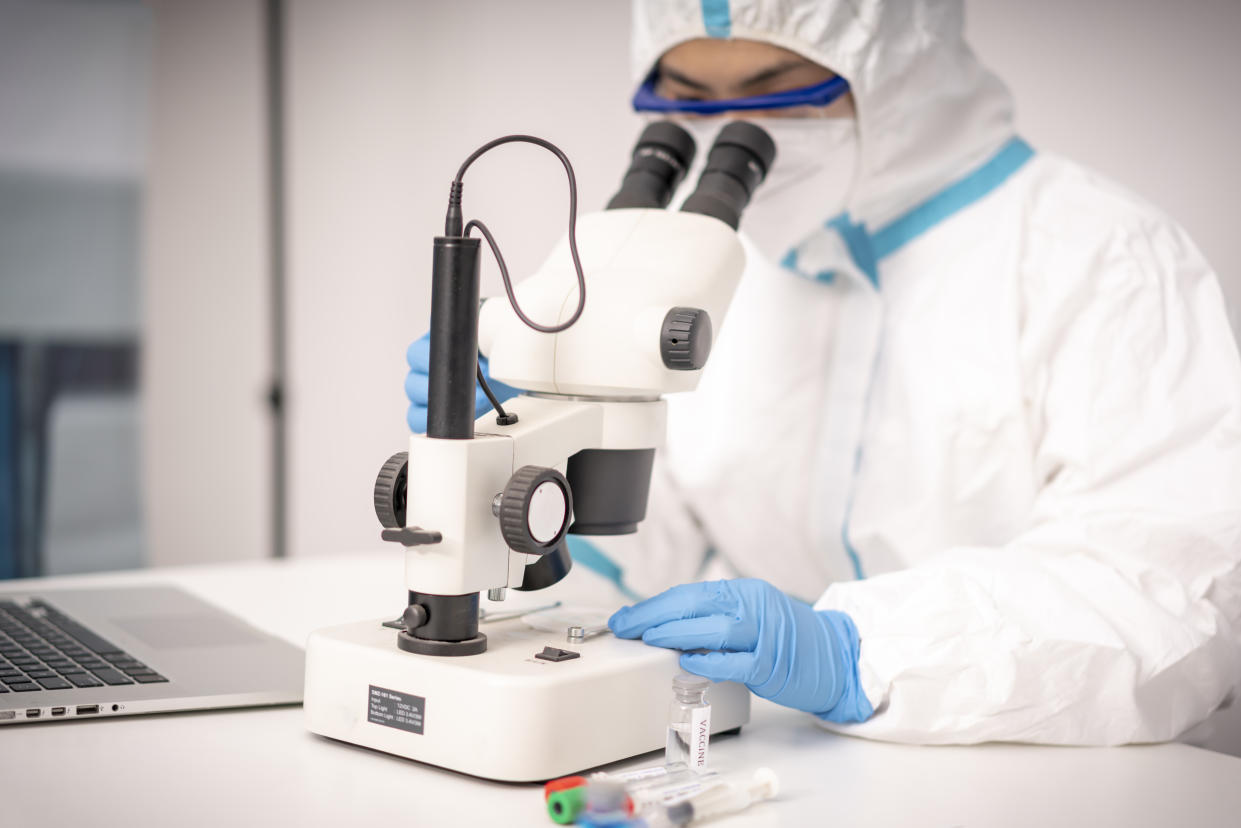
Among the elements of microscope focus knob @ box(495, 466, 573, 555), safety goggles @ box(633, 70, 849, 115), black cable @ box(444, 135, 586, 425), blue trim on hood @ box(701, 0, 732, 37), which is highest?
blue trim on hood @ box(701, 0, 732, 37)

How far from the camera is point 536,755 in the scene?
81 centimetres

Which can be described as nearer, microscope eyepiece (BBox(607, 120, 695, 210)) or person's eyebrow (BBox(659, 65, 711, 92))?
microscope eyepiece (BBox(607, 120, 695, 210))

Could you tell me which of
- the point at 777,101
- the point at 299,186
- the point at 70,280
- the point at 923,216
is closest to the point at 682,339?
the point at 777,101

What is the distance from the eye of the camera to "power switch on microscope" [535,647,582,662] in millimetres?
867

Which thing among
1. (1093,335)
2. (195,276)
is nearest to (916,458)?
(1093,335)

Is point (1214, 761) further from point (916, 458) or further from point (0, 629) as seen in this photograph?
→ point (0, 629)

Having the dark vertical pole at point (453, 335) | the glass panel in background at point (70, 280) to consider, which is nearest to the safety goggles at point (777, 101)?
the dark vertical pole at point (453, 335)

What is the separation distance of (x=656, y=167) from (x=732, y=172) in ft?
0.25

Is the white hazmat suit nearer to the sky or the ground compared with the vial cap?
nearer to the sky

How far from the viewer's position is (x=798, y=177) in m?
1.34

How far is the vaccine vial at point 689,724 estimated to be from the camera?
86 centimetres

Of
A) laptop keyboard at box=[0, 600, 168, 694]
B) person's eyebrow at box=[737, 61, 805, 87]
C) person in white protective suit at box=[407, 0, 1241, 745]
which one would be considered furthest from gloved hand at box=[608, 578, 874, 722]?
person's eyebrow at box=[737, 61, 805, 87]

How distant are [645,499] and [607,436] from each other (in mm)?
88

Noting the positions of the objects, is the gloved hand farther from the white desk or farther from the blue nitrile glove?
the blue nitrile glove
